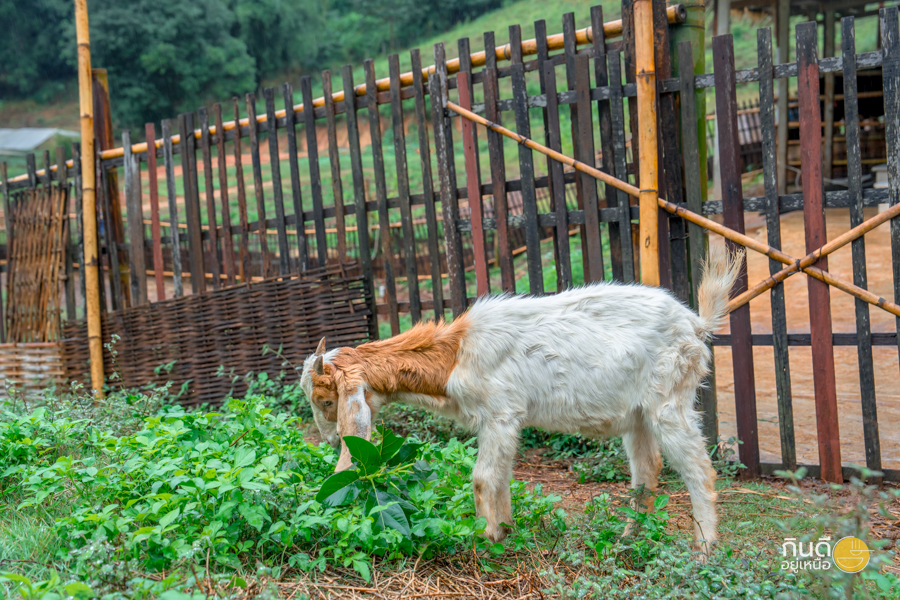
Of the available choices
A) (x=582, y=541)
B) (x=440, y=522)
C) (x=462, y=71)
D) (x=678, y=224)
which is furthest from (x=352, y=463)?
(x=462, y=71)

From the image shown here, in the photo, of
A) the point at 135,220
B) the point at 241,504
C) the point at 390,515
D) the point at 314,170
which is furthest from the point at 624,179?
the point at 135,220

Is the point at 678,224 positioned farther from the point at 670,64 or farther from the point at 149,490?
the point at 149,490

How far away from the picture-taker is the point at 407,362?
364cm

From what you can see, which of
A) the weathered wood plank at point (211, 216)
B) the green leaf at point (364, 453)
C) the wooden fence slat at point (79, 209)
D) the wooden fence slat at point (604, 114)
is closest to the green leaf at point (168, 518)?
the green leaf at point (364, 453)

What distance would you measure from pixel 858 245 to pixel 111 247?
7.01 m

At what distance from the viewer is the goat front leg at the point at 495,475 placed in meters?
3.36

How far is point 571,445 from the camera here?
518 cm

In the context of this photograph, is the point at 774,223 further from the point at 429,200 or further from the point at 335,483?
the point at 335,483

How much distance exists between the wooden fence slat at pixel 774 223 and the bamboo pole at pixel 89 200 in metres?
6.34

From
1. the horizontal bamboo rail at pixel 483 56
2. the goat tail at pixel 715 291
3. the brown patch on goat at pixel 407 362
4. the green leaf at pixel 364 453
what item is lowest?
the green leaf at pixel 364 453

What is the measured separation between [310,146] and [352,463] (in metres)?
3.64

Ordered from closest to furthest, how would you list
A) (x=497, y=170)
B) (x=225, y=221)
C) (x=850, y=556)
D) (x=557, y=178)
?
1. (x=850, y=556)
2. (x=557, y=178)
3. (x=497, y=170)
4. (x=225, y=221)

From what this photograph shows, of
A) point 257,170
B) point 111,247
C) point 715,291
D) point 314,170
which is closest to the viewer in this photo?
point 715,291

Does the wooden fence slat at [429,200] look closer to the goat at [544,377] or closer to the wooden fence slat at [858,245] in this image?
the goat at [544,377]
